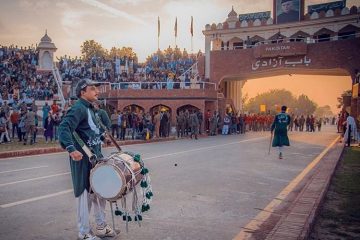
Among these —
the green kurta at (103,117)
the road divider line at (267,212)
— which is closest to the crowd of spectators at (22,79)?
the road divider line at (267,212)

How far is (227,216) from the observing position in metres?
5.63

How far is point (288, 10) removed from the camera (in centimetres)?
4084

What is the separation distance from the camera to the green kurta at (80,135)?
14.4 feet

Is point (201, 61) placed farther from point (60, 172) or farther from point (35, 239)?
point (35, 239)

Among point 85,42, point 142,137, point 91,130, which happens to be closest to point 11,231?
point 91,130

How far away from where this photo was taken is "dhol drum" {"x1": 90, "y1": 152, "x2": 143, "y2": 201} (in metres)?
4.15

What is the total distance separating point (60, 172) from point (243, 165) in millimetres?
5213

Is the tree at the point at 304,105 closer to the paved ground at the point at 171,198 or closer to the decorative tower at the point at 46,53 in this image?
the decorative tower at the point at 46,53

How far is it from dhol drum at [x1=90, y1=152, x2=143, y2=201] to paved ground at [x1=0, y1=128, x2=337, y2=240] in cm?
76

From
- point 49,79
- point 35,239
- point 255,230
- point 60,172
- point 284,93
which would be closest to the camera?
point 35,239

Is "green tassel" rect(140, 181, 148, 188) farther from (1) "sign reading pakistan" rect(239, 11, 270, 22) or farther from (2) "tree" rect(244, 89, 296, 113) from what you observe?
(2) "tree" rect(244, 89, 296, 113)

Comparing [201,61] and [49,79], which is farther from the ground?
[201,61]

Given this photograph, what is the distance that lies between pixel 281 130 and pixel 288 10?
30475 mm

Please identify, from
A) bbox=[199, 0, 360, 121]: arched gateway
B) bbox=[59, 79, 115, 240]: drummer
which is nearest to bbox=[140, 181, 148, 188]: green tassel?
bbox=[59, 79, 115, 240]: drummer
